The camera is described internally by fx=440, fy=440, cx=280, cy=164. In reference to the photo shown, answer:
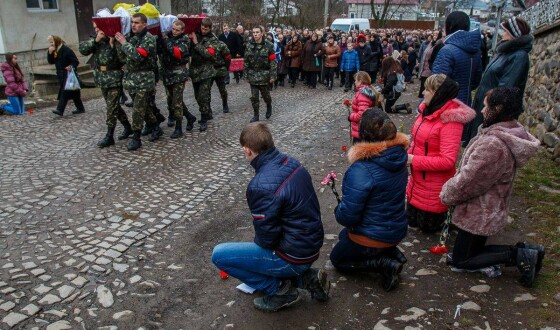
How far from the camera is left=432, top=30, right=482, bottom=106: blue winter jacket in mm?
5484

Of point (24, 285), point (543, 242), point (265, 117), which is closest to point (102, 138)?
point (265, 117)

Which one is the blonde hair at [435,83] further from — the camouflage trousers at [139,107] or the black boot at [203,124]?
the black boot at [203,124]

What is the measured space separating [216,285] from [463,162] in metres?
2.28

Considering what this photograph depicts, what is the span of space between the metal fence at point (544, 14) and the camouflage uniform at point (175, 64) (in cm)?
624

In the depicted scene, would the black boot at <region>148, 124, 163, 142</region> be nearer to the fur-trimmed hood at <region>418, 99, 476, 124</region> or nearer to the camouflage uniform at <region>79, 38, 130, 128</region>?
the camouflage uniform at <region>79, 38, 130, 128</region>

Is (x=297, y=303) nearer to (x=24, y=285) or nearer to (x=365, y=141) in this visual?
(x=365, y=141)

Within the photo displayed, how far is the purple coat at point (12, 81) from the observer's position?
9.79m

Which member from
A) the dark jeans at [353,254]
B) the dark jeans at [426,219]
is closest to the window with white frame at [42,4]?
the dark jeans at [426,219]

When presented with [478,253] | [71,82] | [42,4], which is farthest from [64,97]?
[478,253]

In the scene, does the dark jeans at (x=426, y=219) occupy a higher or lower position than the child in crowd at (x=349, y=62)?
lower

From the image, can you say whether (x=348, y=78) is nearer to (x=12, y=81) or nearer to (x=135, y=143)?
(x=135, y=143)

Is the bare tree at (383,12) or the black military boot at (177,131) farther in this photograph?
the bare tree at (383,12)

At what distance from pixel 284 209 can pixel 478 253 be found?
5.90ft

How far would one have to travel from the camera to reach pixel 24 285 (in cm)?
365
